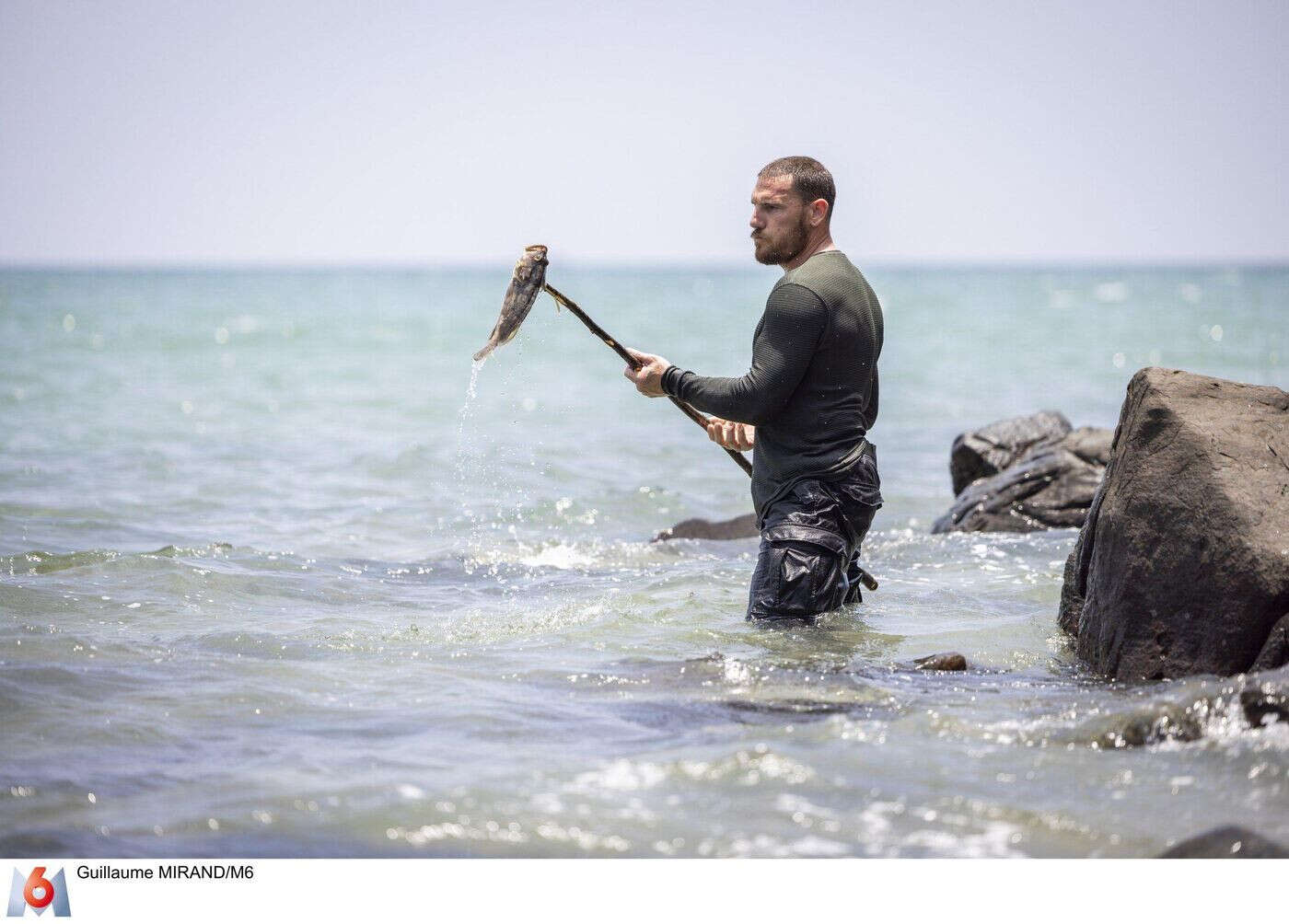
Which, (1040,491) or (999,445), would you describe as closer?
(1040,491)

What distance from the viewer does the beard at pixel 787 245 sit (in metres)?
5.64

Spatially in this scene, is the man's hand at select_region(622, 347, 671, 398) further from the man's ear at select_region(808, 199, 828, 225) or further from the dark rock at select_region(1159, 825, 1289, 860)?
the dark rock at select_region(1159, 825, 1289, 860)

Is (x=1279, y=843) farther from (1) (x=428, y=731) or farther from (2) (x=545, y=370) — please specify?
(2) (x=545, y=370)

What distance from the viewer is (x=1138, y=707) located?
4.42 meters

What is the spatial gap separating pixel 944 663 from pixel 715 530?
4.41 m

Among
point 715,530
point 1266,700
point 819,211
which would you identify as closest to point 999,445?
point 715,530

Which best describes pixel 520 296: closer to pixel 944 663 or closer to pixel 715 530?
pixel 944 663

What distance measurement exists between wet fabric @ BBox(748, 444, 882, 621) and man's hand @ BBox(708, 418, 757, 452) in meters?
0.49

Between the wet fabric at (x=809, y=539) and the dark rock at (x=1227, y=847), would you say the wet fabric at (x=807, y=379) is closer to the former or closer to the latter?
the wet fabric at (x=809, y=539)

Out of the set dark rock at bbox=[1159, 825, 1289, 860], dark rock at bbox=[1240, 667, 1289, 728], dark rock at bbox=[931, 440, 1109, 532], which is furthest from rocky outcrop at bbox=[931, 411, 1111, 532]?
dark rock at bbox=[1159, 825, 1289, 860]

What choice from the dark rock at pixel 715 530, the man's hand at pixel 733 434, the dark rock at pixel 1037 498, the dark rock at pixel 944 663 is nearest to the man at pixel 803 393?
the man's hand at pixel 733 434

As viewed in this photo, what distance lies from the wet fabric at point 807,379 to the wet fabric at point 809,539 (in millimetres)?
67

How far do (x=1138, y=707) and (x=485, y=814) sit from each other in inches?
86.7
